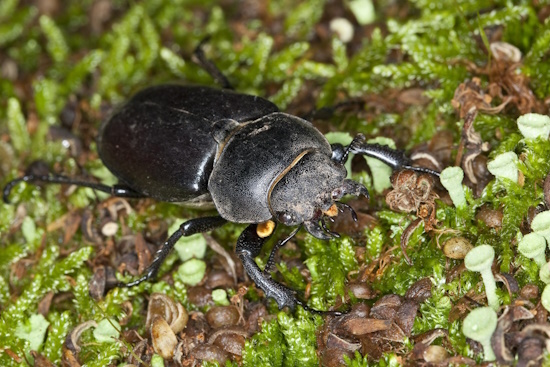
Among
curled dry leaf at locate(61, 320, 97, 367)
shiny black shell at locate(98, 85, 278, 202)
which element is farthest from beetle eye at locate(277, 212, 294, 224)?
curled dry leaf at locate(61, 320, 97, 367)

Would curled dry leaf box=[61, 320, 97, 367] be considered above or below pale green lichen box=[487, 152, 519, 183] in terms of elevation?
below

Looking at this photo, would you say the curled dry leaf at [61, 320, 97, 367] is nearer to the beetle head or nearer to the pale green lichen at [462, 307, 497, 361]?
the beetle head

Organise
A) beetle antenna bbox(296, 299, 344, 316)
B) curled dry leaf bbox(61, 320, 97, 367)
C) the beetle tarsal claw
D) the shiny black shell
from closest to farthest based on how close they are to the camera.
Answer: beetle antenna bbox(296, 299, 344, 316) < curled dry leaf bbox(61, 320, 97, 367) < the beetle tarsal claw < the shiny black shell

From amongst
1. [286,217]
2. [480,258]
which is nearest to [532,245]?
[480,258]

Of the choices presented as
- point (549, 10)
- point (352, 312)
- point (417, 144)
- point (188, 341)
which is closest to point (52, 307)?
point (188, 341)

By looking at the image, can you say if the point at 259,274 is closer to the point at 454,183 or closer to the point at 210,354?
the point at 210,354

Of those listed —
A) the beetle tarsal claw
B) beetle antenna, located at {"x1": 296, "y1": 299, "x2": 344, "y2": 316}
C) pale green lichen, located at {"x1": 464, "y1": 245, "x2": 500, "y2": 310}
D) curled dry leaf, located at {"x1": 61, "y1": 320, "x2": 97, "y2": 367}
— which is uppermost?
pale green lichen, located at {"x1": 464, "y1": 245, "x2": 500, "y2": 310}

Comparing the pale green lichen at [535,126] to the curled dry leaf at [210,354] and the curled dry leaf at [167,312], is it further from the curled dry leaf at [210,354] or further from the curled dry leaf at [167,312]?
the curled dry leaf at [167,312]

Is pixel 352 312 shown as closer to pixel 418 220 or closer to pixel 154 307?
pixel 418 220
